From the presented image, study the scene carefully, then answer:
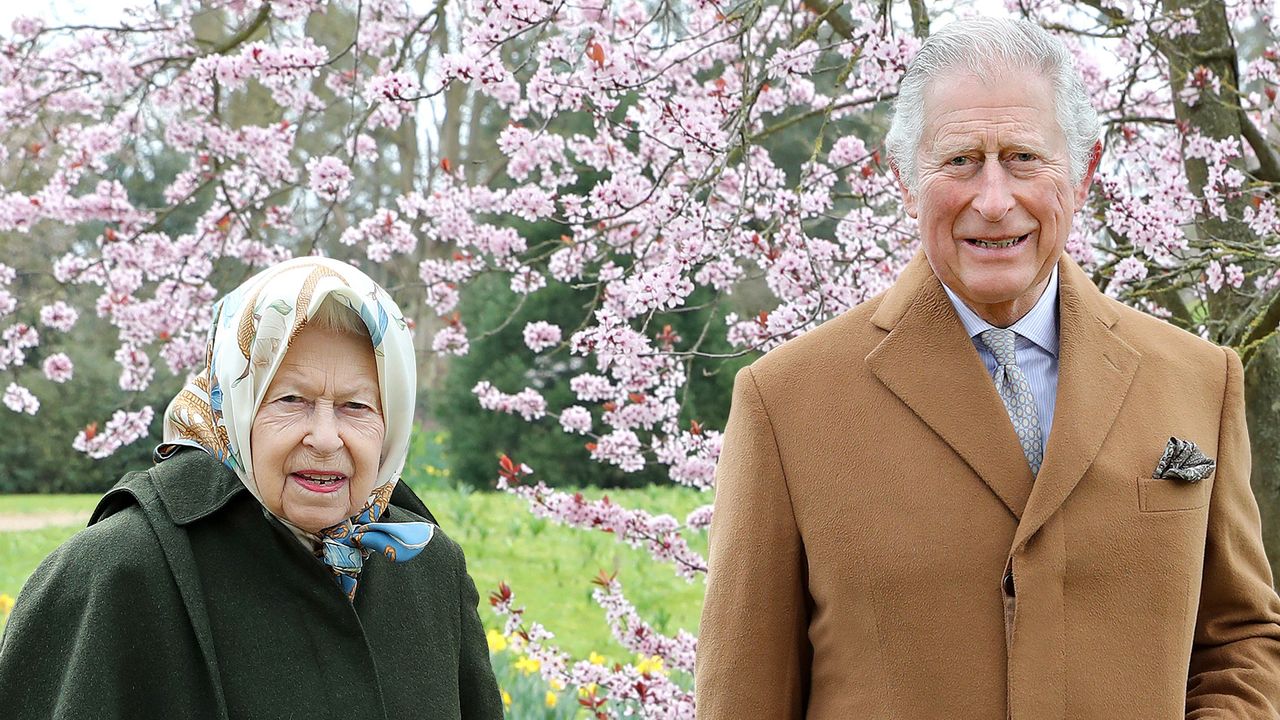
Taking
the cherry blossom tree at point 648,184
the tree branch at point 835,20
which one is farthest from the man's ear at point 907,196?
the tree branch at point 835,20

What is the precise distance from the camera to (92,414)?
14.3m

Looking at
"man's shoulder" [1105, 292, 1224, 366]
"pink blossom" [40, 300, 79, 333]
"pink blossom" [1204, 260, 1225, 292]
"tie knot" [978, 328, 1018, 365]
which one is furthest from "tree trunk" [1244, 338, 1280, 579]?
"pink blossom" [40, 300, 79, 333]

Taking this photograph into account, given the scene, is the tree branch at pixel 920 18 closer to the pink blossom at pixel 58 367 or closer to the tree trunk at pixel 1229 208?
the tree trunk at pixel 1229 208

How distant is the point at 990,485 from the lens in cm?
193

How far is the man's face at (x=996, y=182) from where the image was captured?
1.93 meters

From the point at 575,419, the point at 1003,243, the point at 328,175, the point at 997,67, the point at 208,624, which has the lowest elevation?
the point at 208,624

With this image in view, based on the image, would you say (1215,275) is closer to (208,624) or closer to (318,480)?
(318,480)

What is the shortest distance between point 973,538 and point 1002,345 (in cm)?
34

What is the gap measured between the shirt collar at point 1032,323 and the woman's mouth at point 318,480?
99 cm

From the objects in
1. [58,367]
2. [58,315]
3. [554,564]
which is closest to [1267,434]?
[554,564]

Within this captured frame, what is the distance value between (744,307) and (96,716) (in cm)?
1072

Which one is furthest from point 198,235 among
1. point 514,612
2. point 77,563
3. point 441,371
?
point 441,371

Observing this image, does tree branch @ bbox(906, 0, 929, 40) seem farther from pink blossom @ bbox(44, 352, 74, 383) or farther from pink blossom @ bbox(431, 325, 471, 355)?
pink blossom @ bbox(44, 352, 74, 383)

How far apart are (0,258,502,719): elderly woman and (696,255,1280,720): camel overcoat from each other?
0.53 metres
